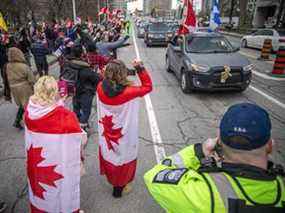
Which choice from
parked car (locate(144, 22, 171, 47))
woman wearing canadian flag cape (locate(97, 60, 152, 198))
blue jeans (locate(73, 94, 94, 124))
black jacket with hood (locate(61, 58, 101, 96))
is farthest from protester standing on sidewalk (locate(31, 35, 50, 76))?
parked car (locate(144, 22, 171, 47))

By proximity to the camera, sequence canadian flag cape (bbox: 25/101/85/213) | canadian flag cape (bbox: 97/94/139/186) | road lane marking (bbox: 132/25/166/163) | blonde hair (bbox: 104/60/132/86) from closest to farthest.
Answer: canadian flag cape (bbox: 25/101/85/213)
blonde hair (bbox: 104/60/132/86)
canadian flag cape (bbox: 97/94/139/186)
road lane marking (bbox: 132/25/166/163)

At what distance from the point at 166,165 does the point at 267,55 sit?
15.2 metres

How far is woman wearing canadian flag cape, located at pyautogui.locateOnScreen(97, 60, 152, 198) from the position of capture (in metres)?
3.39

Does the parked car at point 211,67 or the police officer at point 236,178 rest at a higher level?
the police officer at point 236,178

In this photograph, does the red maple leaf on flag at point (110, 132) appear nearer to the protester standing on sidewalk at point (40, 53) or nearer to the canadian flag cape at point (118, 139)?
the canadian flag cape at point (118, 139)

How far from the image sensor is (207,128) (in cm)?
615

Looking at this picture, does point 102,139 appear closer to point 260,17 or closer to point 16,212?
point 16,212

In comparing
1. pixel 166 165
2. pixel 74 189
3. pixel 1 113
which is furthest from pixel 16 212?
pixel 1 113

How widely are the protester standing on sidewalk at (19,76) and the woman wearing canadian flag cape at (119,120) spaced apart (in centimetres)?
277

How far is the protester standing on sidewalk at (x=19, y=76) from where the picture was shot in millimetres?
5645

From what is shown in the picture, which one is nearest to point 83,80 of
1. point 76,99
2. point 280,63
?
point 76,99

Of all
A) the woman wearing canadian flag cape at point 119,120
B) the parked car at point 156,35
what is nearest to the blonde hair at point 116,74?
the woman wearing canadian flag cape at point 119,120

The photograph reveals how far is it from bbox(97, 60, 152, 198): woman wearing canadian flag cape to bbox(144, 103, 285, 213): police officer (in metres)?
1.92

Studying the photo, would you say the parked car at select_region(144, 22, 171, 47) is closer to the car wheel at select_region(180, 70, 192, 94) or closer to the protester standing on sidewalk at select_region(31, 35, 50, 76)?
the protester standing on sidewalk at select_region(31, 35, 50, 76)
